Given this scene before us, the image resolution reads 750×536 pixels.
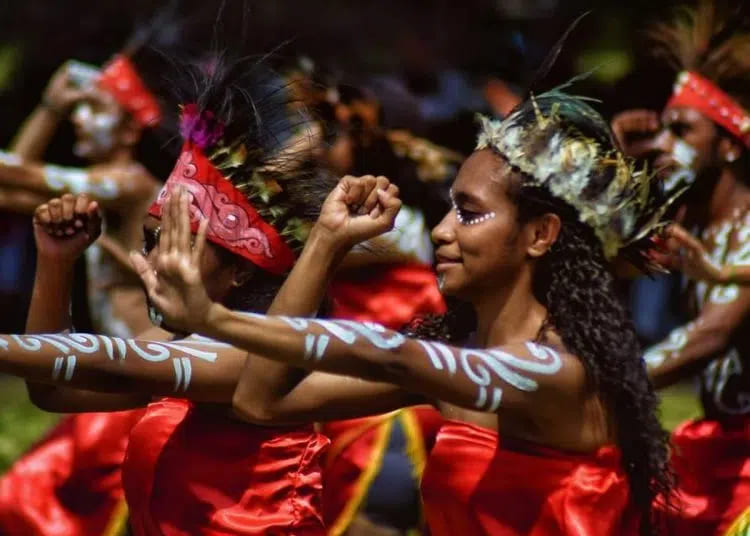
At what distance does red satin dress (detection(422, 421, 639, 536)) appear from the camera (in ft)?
11.9

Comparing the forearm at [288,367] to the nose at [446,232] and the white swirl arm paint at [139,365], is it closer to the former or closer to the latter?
the white swirl arm paint at [139,365]

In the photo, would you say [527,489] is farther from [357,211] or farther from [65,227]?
[65,227]

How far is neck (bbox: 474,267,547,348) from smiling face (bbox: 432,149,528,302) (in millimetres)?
20

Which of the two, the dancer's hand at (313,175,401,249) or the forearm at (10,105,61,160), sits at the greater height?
the dancer's hand at (313,175,401,249)

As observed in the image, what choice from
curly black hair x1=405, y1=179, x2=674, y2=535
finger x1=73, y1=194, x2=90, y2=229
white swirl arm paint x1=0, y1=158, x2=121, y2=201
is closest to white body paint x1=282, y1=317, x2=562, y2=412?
curly black hair x1=405, y1=179, x2=674, y2=535

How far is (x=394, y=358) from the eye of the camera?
3.27 m

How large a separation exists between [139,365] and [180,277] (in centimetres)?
78

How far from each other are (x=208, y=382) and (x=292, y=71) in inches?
90.5

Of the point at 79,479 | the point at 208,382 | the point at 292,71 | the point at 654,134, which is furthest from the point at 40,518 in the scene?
the point at 654,134

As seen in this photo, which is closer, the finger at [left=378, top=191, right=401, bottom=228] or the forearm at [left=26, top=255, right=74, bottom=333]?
the finger at [left=378, top=191, right=401, bottom=228]

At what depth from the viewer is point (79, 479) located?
5.83m

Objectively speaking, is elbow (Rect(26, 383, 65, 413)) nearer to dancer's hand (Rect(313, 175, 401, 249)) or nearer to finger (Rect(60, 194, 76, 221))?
finger (Rect(60, 194, 76, 221))

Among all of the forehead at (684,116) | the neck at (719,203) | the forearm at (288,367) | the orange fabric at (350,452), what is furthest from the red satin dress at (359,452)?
the forearm at (288,367)

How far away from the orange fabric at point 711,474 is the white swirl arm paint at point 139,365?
5.88 ft
